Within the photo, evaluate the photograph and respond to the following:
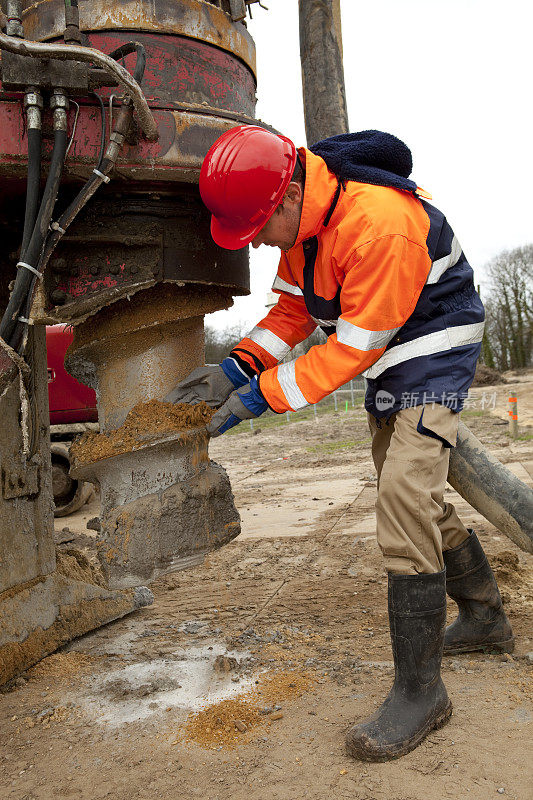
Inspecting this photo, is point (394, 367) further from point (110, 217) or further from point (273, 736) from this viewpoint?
point (273, 736)

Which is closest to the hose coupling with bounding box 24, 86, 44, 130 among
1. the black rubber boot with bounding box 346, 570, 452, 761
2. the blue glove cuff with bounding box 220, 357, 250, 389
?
the blue glove cuff with bounding box 220, 357, 250, 389

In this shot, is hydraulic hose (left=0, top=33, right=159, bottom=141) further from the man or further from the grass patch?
the grass patch

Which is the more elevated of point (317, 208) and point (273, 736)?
point (317, 208)

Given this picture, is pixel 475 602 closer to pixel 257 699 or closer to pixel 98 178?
pixel 257 699

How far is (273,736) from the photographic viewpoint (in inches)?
82.4

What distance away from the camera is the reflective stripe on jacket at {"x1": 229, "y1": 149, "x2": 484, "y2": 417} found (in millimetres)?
2076

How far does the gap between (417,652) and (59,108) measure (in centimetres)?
197

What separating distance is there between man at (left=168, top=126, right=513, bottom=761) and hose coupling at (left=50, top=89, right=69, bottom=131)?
436mm

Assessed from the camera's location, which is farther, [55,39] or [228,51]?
[228,51]

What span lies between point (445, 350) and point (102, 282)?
3.79ft

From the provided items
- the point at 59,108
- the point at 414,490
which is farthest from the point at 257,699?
the point at 59,108

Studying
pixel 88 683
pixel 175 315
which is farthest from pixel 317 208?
pixel 88 683

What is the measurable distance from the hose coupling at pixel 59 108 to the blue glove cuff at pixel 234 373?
0.95 metres

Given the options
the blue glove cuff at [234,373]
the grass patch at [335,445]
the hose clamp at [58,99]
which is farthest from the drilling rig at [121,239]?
the grass patch at [335,445]
